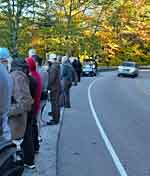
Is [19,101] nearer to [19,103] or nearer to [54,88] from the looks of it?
[19,103]

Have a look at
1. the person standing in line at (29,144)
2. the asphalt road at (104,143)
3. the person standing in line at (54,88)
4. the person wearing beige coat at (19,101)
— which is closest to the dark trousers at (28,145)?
the person standing in line at (29,144)

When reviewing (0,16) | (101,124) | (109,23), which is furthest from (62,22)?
(101,124)

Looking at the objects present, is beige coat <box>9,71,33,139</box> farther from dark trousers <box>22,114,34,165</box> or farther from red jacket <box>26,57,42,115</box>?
dark trousers <box>22,114,34,165</box>

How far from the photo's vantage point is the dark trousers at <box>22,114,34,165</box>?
8.33 m

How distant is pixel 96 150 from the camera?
35.8 feet

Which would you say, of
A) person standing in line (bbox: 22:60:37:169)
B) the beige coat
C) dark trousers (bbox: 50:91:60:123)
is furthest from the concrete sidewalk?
the beige coat

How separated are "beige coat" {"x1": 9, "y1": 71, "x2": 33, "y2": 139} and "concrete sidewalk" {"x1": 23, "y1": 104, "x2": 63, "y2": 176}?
86 cm

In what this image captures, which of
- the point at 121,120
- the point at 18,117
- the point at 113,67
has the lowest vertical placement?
the point at 113,67

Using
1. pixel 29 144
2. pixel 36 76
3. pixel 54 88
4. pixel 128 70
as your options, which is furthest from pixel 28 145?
pixel 128 70

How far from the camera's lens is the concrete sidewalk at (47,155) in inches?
322

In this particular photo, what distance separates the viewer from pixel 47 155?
9602 millimetres

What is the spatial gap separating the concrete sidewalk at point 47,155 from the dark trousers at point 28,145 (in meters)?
0.19

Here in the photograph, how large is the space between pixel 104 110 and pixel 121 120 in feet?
10.7

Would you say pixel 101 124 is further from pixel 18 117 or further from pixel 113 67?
pixel 113 67
